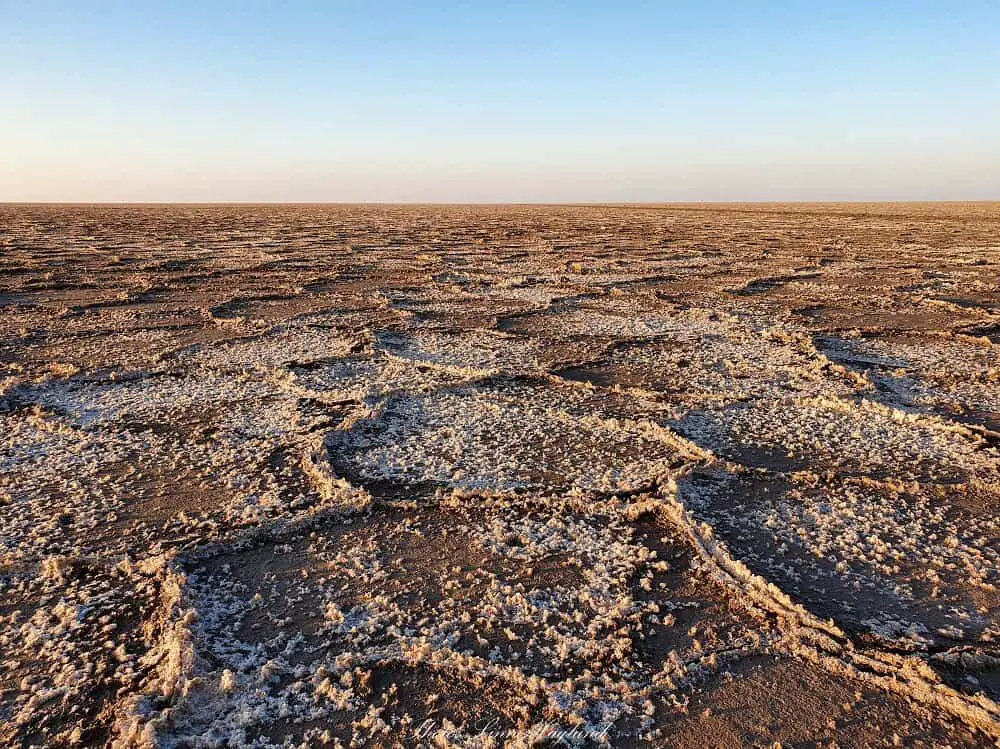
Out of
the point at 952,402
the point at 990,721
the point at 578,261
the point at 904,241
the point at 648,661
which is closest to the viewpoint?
the point at 990,721

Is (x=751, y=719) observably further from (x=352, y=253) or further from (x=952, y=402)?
(x=352, y=253)

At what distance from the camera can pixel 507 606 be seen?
1.17 meters

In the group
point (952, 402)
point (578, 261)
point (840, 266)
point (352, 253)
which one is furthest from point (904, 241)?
point (952, 402)

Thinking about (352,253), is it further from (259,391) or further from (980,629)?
(980,629)

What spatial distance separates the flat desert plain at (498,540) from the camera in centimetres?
95

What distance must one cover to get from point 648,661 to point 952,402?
6.00 feet

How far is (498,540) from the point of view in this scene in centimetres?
139

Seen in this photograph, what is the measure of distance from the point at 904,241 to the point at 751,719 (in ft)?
34.0

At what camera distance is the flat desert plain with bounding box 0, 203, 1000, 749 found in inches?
37.4

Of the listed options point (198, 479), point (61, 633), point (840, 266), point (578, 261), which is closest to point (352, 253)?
point (578, 261)

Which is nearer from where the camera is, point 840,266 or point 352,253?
point 840,266

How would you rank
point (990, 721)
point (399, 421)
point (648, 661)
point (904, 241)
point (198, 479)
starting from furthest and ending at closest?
point (904, 241), point (399, 421), point (198, 479), point (648, 661), point (990, 721)

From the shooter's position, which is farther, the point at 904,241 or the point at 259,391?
the point at 904,241

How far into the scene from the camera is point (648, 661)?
3.42ft
